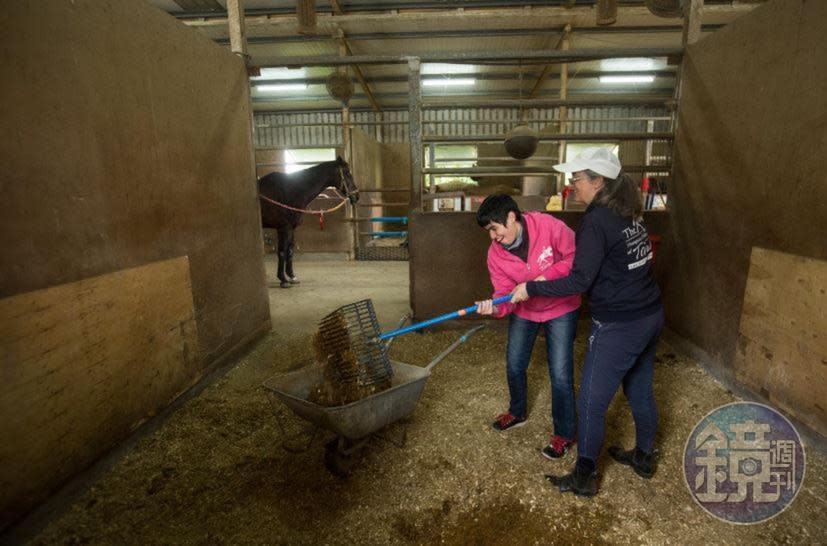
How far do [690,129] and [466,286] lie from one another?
7.87 feet

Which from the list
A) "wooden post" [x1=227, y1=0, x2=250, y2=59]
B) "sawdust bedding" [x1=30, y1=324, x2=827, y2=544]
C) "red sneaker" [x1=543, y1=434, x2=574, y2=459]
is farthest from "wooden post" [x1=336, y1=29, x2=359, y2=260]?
"red sneaker" [x1=543, y1=434, x2=574, y2=459]

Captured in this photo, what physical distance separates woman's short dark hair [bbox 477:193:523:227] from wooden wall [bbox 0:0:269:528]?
2085 millimetres

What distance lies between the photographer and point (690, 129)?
135 inches

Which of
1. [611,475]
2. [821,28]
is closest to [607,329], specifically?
[611,475]

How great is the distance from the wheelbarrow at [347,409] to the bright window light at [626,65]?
11.6 meters

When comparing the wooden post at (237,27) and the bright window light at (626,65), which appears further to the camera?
the bright window light at (626,65)

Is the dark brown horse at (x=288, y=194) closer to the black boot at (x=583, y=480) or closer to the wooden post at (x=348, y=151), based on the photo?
the wooden post at (x=348, y=151)

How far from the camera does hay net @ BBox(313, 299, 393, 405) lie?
2172 mm

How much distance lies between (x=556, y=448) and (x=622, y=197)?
1437 millimetres

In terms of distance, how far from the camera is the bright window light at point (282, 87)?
1184 centimetres

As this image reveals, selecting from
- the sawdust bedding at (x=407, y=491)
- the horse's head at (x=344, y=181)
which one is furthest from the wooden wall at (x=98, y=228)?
the horse's head at (x=344, y=181)

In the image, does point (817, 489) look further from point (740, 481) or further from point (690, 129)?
point (690, 129)

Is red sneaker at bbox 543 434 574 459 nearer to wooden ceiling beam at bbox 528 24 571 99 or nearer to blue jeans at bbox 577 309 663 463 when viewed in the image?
blue jeans at bbox 577 309 663 463

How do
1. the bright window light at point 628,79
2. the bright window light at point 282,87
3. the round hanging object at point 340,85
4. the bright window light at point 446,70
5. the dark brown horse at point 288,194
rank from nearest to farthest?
the dark brown horse at point 288,194 → the round hanging object at point 340,85 → the bright window light at point 446,70 → the bright window light at point 628,79 → the bright window light at point 282,87
